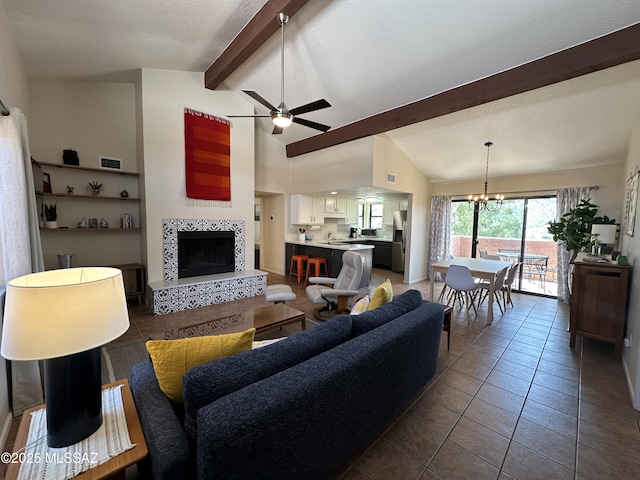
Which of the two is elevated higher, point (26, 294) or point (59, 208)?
point (59, 208)

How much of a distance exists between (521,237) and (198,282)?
6.37m

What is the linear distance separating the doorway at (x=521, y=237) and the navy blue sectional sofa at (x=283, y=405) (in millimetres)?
5043

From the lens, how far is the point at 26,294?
0.93 m

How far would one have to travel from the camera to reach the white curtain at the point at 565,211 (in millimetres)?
4793

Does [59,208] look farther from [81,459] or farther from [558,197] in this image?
[558,197]

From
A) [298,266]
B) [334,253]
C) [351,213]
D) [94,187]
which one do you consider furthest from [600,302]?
[94,187]

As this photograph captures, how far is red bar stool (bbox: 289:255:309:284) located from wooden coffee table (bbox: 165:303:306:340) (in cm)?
284

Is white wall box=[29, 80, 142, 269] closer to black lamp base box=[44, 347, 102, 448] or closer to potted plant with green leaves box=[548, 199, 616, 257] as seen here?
black lamp base box=[44, 347, 102, 448]

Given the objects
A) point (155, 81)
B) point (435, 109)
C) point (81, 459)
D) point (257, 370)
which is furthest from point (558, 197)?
point (155, 81)

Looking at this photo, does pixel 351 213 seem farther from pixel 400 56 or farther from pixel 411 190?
pixel 400 56

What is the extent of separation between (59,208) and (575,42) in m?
6.63

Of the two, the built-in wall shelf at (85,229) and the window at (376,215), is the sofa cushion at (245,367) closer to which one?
the built-in wall shelf at (85,229)

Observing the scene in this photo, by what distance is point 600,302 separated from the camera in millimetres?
2979

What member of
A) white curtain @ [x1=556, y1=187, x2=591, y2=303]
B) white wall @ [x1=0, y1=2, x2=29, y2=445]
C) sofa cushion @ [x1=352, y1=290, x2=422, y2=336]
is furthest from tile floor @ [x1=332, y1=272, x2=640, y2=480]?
white wall @ [x1=0, y1=2, x2=29, y2=445]
